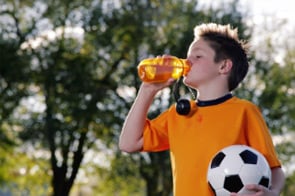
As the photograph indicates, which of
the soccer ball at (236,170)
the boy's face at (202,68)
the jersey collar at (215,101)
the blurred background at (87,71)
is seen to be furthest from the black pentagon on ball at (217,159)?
the blurred background at (87,71)

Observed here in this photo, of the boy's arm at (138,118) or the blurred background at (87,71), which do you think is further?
the blurred background at (87,71)

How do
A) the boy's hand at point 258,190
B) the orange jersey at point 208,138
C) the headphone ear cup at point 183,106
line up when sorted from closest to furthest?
1. the boy's hand at point 258,190
2. the orange jersey at point 208,138
3. the headphone ear cup at point 183,106

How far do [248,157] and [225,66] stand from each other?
59 centimetres

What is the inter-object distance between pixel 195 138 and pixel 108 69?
2151 centimetres

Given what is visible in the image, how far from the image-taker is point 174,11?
81.5ft

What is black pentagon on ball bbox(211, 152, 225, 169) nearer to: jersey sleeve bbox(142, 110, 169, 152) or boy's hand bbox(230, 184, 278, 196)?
boy's hand bbox(230, 184, 278, 196)

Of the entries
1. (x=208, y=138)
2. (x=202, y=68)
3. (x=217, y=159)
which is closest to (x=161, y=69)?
(x=202, y=68)

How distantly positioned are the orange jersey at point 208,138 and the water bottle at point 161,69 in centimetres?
21

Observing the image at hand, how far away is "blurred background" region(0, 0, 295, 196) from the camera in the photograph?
2328 cm

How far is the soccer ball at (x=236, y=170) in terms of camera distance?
11.2 ft

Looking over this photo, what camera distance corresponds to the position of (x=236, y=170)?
347 cm

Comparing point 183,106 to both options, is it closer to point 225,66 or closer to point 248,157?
point 225,66

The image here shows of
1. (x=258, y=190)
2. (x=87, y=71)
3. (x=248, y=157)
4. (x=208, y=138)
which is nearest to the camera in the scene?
(x=258, y=190)

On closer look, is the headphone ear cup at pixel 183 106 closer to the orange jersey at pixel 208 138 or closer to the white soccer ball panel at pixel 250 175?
the orange jersey at pixel 208 138
